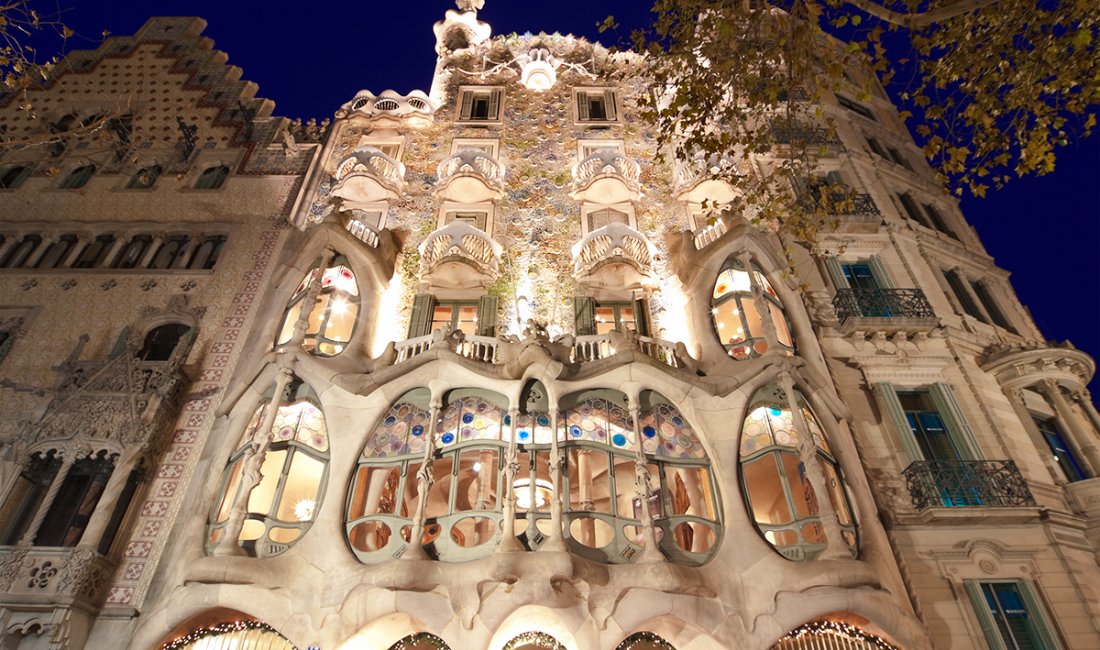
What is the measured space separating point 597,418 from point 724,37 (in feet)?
21.1

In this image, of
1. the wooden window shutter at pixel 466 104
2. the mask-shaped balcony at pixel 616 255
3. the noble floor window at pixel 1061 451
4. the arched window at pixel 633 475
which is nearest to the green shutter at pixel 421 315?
the mask-shaped balcony at pixel 616 255

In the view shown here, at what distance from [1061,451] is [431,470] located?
1221cm

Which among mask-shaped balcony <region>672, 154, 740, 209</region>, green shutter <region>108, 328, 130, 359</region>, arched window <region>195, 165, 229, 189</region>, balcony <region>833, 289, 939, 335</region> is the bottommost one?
green shutter <region>108, 328, 130, 359</region>

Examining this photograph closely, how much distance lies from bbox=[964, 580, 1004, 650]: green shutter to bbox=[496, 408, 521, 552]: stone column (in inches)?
285

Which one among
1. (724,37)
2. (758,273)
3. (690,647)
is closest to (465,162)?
(758,273)

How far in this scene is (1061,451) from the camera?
13.2 metres

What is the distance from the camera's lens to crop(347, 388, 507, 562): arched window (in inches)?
417

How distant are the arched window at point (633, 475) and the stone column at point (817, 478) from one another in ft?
5.25

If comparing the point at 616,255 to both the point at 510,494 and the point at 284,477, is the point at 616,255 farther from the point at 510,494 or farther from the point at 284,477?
the point at 284,477

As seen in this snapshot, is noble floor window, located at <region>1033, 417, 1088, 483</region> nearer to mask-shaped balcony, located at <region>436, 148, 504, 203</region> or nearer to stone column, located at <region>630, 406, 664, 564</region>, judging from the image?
stone column, located at <region>630, 406, 664, 564</region>

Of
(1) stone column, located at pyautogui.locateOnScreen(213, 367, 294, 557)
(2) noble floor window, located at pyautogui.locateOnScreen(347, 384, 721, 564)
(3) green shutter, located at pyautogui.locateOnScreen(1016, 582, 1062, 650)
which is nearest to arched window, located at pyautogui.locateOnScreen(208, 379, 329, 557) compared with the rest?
(1) stone column, located at pyautogui.locateOnScreen(213, 367, 294, 557)

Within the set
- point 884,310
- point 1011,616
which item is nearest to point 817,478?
point 1011,616

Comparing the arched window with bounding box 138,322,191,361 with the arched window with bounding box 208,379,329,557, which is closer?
the arched window with bounding box 208,379,329,557

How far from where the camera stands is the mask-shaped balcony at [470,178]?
17109 mm
